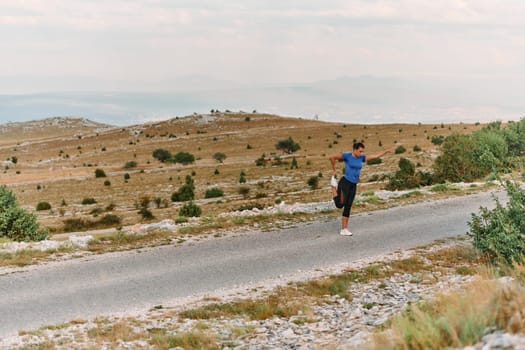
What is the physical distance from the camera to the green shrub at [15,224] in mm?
15031

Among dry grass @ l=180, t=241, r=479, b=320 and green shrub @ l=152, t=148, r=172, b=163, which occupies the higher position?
green shrub @ l=152, t=148, r=172, b=163

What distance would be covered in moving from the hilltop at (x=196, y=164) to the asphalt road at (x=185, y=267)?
1046 centimetres

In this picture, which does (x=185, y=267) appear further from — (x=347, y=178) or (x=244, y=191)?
(x=244, y=191)

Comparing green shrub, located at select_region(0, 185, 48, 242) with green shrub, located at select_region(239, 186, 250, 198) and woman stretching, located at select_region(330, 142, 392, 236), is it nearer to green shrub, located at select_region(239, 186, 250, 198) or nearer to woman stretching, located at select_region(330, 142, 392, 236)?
woman stretching, located at select_region(330, 142, 392, 236)

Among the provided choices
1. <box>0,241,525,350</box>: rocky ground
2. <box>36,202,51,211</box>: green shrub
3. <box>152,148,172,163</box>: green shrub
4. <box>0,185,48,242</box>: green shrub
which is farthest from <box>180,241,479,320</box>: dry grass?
<box>152,148,172,163</box>: green shrub

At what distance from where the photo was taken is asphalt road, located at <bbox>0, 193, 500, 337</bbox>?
27.9ft

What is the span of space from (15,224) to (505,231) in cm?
1375

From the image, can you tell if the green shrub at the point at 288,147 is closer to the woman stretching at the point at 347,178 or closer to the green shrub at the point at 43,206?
the green shrub at the point at 43,206

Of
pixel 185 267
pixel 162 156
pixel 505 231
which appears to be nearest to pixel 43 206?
pixel 185 267

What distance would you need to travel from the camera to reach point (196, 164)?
214ft

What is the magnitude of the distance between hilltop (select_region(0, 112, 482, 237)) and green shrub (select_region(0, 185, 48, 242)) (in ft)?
34.6

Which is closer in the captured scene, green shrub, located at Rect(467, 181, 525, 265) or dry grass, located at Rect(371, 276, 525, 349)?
dry grass, located at Rect(371, 276, 525, 349)

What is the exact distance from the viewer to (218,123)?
114 metres

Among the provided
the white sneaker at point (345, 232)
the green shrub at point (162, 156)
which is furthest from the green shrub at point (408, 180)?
the green shrub at point (162, 156)
